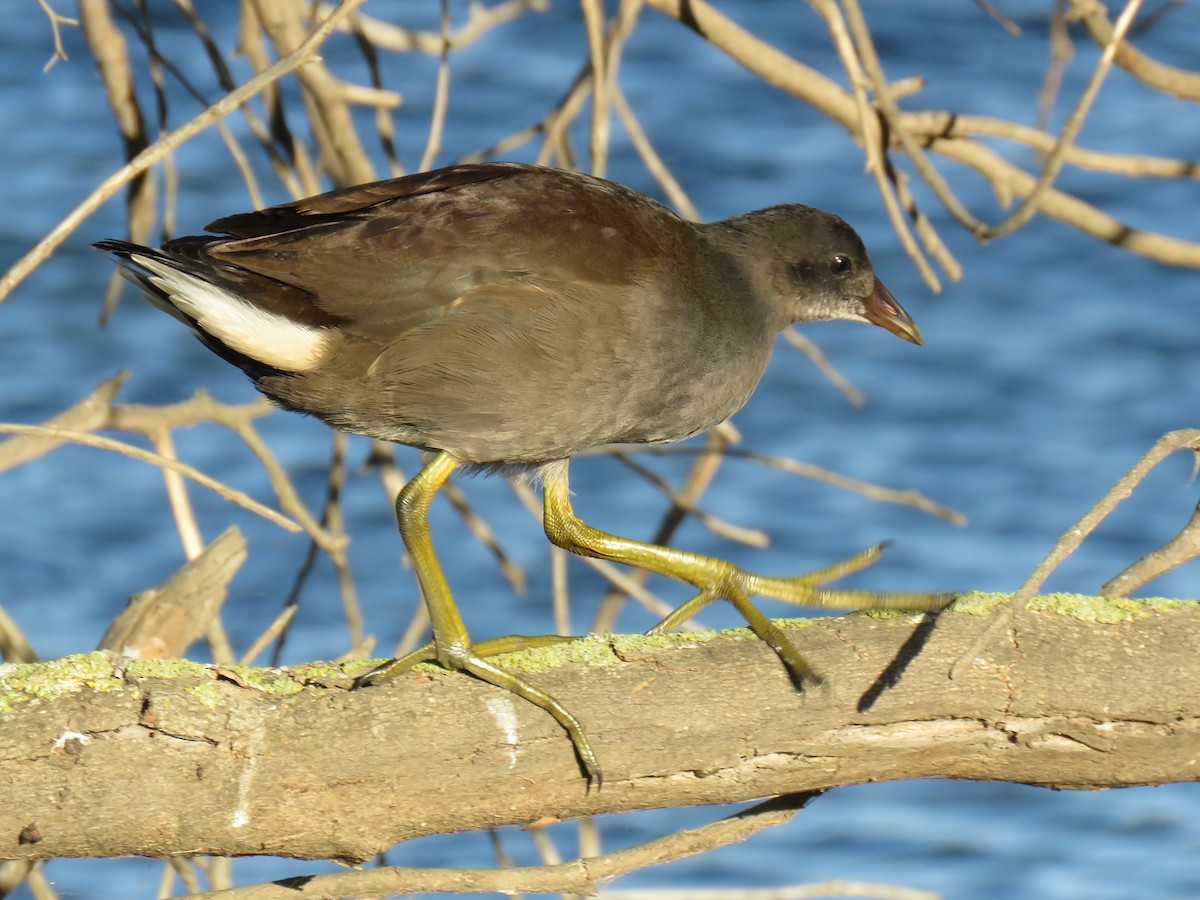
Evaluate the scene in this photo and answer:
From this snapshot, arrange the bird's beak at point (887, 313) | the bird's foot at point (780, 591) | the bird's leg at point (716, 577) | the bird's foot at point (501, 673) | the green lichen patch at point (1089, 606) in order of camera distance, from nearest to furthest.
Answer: the bird's foot at point (501, 673) → the green lichen patch at point (1089, 606) → the bird's leg at point (716, 577) → the bird's foot at point (780, 591) → the bird's beak at point (887, 313)

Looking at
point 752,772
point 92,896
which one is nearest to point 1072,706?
point 752,772

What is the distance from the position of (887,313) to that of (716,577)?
2.76 feet

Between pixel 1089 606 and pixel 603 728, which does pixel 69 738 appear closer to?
pixel 603 728

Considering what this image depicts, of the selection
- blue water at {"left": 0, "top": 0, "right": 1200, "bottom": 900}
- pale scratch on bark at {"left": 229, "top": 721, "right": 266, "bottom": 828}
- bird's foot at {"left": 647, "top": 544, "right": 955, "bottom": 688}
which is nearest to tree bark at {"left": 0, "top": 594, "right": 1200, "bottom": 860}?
pale scratch on bark at {"left": 229, "top": 721, "right": 266, "bottom": 828}

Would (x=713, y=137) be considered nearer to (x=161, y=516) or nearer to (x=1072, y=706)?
(x=161, y=516)

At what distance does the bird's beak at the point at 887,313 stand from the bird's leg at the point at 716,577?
667 mm

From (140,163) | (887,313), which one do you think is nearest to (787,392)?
(887,313)

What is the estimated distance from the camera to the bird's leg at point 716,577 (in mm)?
2659

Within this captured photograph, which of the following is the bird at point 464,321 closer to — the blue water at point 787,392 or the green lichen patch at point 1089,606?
the green lichen patch at point 1089,606

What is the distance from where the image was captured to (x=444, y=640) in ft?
8.80

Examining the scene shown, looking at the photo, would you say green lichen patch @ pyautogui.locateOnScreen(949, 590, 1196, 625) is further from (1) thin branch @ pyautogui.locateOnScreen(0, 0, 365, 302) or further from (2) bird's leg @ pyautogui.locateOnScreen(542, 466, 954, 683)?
(1) thin branch @ pyautogui.locateOnScreen(0, 0, 365, 302)

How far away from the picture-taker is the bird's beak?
341 cm

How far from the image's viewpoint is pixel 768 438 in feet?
21.1

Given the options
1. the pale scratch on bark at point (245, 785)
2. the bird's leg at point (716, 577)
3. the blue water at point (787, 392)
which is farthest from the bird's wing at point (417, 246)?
the blue water at point (787, 392)
